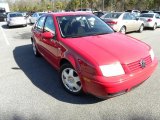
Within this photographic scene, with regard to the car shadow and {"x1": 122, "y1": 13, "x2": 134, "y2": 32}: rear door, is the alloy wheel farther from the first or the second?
{"x1": 122, "y1": 13, "x2": 134, "y2": 32}: rear door

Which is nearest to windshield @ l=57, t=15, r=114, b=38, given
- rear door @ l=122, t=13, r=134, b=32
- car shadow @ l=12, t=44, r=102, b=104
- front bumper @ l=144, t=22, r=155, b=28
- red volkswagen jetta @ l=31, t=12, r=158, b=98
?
red volkswagen jetta @ l=31, t=12, r=158, b=98

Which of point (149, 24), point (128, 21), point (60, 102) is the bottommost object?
point (60, 102)

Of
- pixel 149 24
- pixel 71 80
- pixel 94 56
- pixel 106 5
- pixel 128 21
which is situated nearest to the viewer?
pixel 94 56

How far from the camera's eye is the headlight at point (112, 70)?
3.38m

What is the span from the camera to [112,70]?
3404mm

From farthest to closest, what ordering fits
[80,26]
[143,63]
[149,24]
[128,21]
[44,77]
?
[149,24]
[128,21]
[44,77]
[80,26]
[143,63]

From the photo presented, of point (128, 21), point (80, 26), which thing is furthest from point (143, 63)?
point (128, 21)

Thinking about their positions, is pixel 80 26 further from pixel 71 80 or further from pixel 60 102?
pixel 60 102

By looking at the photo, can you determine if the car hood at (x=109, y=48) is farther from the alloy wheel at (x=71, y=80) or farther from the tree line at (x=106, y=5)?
the tree line at (x=106, y=5)

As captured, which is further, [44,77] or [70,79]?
[44,77]

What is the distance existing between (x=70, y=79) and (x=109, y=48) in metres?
1.00

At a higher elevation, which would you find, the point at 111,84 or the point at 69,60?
the point at 69,60

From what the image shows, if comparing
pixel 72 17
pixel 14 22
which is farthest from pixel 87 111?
pixel 14 22

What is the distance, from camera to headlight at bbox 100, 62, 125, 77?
3.38m
